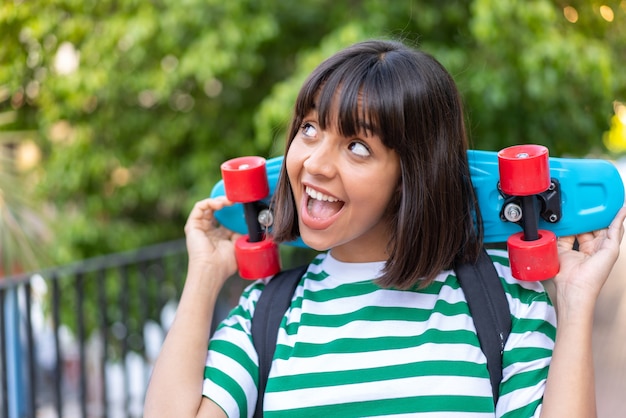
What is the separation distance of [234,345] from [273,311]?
0.37 ft

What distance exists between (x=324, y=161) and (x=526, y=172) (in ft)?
1.34

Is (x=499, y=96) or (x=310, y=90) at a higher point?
(x=310, y=90)

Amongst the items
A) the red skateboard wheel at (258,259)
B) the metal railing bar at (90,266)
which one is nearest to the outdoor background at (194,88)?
the metal railing bar at (90,266)

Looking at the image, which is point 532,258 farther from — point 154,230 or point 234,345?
point 154,230

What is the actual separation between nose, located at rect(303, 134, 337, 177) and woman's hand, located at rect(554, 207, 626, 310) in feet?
1.69

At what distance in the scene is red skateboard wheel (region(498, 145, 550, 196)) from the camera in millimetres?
1449

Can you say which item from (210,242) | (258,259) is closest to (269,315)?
(258,259)

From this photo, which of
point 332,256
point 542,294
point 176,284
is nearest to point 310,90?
point 332,256

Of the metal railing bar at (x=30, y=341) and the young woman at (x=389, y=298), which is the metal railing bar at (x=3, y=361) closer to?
the metal railing bar at (x=30, y=341)

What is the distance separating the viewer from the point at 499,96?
3.73 m

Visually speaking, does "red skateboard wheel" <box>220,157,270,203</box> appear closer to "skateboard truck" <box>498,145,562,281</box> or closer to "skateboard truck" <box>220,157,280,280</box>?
"skateboard truck" <box>220,157,280,280</box>

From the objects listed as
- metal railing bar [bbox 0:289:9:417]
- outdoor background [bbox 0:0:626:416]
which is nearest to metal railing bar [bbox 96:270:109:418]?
metal railing bar [bbox 0:289:9:417]

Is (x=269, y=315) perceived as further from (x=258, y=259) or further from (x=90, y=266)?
(x=90, y=266)

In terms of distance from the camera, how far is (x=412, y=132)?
1438 millimetres
